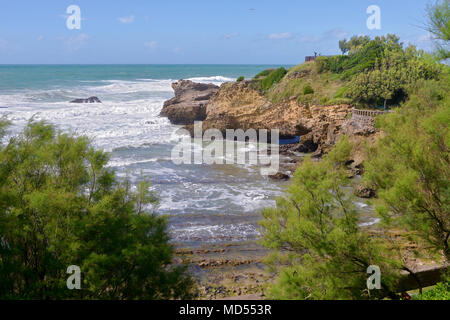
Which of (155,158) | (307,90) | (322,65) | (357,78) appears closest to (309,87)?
(307,90)

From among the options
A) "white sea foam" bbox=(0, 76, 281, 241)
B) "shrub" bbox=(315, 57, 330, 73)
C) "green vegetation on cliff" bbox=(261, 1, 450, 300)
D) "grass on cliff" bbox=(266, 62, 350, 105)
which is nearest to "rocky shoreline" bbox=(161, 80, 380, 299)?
"grass on cliff" bbox=(266, 62, 350, 105)

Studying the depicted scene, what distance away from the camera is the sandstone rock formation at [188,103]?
4753 cm

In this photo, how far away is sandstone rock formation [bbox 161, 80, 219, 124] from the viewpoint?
156 ft

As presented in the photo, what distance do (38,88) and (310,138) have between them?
64.9m

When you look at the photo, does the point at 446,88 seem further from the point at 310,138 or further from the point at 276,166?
the point at 310,138

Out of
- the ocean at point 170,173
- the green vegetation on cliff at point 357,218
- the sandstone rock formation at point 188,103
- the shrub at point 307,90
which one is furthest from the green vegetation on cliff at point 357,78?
the green vegetation on cliff at point 357,218

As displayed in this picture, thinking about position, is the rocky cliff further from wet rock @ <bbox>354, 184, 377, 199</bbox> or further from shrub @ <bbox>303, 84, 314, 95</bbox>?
wet rock @ <bbox>354, 184, 377, 199</bbox>

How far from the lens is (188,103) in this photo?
49.0 meters

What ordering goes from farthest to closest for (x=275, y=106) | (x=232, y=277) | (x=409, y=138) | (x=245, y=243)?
(x=275, y=106), (x=245, y=243), (x=232, y=277), (x=409, y=138)

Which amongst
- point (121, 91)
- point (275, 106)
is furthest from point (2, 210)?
point (121, 91)

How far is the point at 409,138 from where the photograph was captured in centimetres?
1259

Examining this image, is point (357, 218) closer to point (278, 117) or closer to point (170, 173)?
point (170, 173)

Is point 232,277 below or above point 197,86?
below

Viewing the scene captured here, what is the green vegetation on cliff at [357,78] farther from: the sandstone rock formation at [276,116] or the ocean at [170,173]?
the ocean at [170,173]
